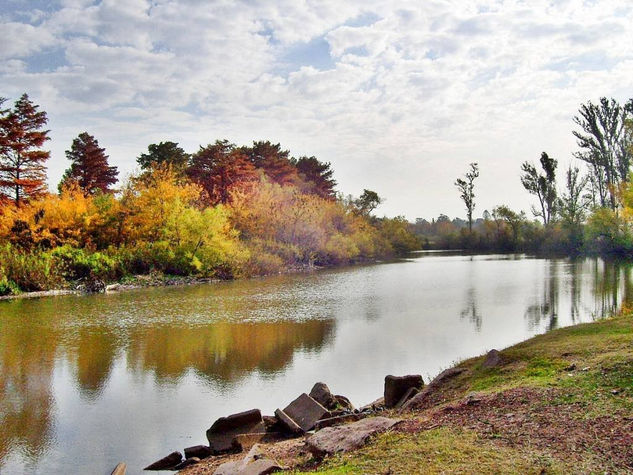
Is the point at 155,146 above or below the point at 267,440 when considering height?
above

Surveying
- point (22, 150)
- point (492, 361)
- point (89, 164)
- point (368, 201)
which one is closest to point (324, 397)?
point (492, 361)

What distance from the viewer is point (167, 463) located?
6.62 meters

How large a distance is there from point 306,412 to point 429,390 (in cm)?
190

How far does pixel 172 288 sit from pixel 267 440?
927 inches

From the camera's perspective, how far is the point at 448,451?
4770 millimetres

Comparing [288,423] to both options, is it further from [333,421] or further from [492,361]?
[492,361]

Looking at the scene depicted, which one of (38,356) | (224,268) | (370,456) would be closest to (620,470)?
(370,456)

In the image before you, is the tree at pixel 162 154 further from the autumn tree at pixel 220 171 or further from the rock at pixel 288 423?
the rock at pixel 288 423

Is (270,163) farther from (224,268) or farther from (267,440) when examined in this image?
(267,440)

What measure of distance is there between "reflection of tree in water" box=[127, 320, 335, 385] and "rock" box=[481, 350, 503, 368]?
4.69 m

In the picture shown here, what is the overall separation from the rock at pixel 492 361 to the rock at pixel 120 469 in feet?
17.9

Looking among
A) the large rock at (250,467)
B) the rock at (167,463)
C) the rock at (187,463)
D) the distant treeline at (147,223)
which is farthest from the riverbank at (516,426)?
the distant treeline at (147,223)

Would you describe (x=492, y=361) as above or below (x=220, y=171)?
below

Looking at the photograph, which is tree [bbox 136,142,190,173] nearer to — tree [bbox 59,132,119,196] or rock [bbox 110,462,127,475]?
tree [bbox 59,132,119,196]
